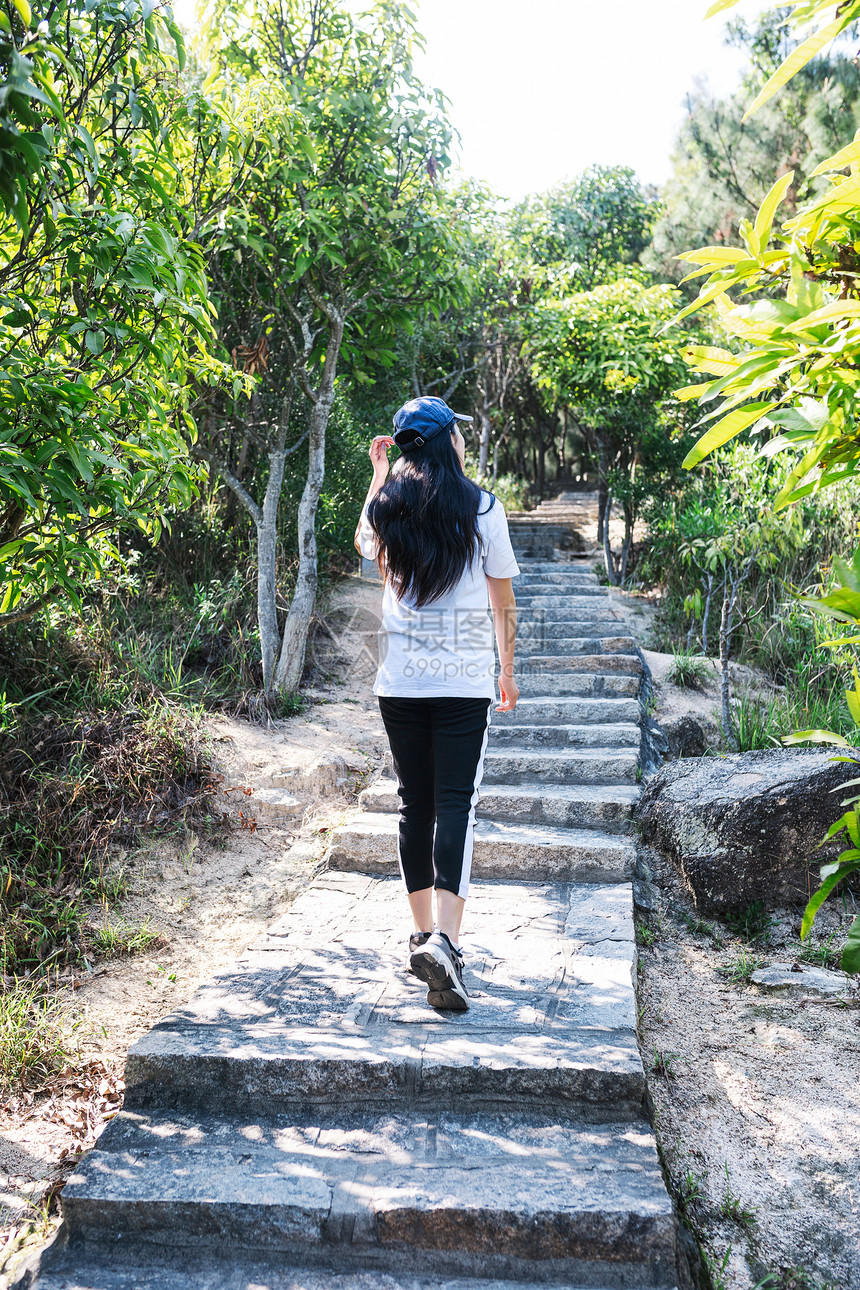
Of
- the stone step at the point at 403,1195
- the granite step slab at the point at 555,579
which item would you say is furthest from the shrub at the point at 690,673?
the stone step at the point at 403,1195

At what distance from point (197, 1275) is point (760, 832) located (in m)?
2.42

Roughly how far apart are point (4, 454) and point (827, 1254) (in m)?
2.56

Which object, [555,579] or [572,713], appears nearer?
[572,713]

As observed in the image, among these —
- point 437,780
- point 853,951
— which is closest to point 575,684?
point 437,780

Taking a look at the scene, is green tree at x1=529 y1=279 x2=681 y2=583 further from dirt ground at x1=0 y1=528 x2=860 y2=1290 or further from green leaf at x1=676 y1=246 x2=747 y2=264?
green leaf at x1=676 y1=246 x2=747 y2=264

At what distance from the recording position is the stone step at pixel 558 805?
3.82 m

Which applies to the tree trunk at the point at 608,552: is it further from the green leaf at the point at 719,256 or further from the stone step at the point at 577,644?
the green leaf at the point at 719,256

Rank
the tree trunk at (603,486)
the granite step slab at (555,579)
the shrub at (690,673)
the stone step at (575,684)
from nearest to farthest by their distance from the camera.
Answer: the stone step at (575,684) → the shrub at (690,673) → the granite step slab at (555,579) → the tree trunk at (603,486)

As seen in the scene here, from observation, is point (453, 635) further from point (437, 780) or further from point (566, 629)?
point (566, 629)

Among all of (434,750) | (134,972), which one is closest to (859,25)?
(434,750)

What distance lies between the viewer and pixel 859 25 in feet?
5.25

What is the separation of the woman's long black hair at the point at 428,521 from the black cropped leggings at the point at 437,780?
318 millimetres

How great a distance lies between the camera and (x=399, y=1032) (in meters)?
2.34

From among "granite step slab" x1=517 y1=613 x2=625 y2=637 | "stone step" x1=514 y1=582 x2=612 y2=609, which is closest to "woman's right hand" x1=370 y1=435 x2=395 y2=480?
"granite step slab" x1=517 y1=613 x2=625 y2=637
